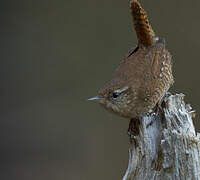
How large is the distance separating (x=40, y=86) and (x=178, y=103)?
3.13m

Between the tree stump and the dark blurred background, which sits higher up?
the dark blurred background

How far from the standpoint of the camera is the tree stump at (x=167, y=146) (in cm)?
252

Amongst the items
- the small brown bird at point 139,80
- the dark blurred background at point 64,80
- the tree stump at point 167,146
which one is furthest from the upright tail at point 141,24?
the dark blurred background at point 64,80

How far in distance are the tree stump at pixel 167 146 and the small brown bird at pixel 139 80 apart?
0.14m

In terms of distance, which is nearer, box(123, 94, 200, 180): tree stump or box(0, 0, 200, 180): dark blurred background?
box(123, 94, 200, 180): tree stump

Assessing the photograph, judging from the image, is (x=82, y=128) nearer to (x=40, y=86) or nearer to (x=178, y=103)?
(x=40, y=86)

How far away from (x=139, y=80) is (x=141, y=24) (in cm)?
40

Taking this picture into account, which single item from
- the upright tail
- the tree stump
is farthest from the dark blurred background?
the tree stump

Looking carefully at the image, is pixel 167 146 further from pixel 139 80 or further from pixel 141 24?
pixel 141 24

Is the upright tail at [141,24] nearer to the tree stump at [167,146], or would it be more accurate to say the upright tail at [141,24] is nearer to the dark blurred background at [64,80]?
the tree stump at [167,146]

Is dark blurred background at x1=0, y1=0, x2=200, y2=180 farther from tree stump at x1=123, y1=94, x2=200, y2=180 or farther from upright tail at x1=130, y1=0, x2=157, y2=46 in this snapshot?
tree stump at x1=123, y1=94, x2=200, y2=180

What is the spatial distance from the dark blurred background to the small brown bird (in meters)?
2.16

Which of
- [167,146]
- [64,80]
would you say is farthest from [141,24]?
[64,80]

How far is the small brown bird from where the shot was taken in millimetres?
2871
